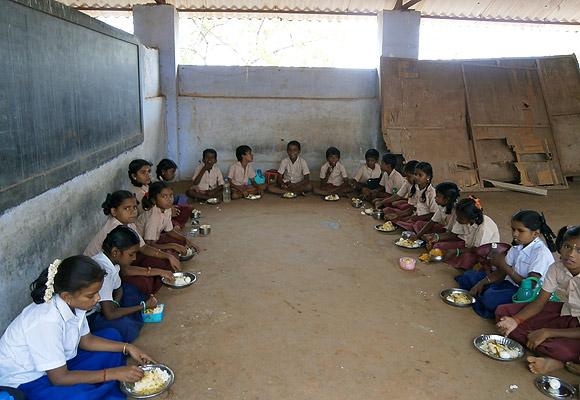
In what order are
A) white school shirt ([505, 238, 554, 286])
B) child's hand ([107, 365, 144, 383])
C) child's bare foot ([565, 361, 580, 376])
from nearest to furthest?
1. child's hand ([107, 365, 144, 383])
2. child's bare foot ([565, 361, 580, 376])
3. white school shirt ([505, 238, 554, 286])

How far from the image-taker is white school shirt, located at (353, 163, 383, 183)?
7562mm

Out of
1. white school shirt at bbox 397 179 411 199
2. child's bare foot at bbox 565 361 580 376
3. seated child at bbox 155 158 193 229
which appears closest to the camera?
child's bare foot at bbox 565 361 580 376

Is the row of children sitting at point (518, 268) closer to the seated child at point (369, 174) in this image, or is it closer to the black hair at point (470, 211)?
the black hair at point (470, 211)

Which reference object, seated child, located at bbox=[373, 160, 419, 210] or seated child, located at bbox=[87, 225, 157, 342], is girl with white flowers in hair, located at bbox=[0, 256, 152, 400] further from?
seated child, located at bbox=[373, 160, 419, 210]

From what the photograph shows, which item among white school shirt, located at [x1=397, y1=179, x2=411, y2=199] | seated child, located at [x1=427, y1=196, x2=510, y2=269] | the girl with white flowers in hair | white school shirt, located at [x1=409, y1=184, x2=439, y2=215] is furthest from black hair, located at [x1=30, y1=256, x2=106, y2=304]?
white school shirt, located at [x1=397, y1=179, x2=411, y2=199]

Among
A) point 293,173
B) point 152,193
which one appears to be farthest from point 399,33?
point 152,193

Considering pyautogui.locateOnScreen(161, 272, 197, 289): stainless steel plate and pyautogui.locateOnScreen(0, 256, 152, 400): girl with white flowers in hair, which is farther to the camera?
pyautogui.locateOnScreen(161, 272, 197, 289): stainless steel plate

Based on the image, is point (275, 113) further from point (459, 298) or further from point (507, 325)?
point (507, 325)

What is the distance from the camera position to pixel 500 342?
338 cm

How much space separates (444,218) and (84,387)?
12.9ft

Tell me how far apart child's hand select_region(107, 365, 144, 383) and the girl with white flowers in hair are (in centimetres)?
6

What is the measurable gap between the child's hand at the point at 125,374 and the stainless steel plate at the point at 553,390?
7.45ft

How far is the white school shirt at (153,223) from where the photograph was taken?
480 centimetres

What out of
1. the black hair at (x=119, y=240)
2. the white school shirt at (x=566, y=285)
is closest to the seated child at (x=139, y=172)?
the black hair at (x=119, y=240)
